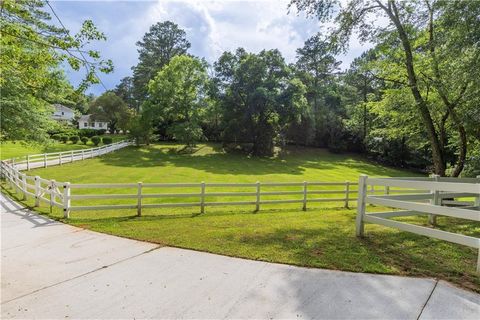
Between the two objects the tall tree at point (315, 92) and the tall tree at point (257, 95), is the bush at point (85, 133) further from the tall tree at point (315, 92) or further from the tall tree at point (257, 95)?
the tall tree at point (315, 92)

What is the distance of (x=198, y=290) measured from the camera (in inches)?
147

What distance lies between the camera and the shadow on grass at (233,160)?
26781 millimetres

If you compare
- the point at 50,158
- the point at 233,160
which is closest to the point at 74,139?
the point at 50,158

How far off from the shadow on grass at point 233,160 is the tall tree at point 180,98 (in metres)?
3.09

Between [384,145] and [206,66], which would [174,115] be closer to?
[206,66]

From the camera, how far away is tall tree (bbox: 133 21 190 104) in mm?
53219

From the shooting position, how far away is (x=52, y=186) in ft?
29.7

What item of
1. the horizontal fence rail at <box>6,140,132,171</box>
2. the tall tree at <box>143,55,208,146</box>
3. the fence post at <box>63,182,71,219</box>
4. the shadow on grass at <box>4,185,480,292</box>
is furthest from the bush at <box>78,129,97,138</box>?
the shadow on grass at <box>4,185,480,292</box>

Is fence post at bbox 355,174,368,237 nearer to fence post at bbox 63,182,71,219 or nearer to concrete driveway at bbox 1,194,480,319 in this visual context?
concrete driveway at bbox 1,194,480,319

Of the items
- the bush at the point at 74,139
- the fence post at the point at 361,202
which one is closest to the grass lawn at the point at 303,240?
the fence post at the point at 361,202

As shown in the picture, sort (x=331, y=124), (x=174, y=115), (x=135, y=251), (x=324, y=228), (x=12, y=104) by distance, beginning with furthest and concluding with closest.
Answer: (x=331, y=124) → (x=174, y=115) → (x=12, y=104) → (x=324, y=228) → (x=135, y=251)

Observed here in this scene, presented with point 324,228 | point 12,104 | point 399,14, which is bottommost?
point 324,228

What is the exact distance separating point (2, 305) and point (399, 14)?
1240 cm

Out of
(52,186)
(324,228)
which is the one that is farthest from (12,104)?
(324,228)
